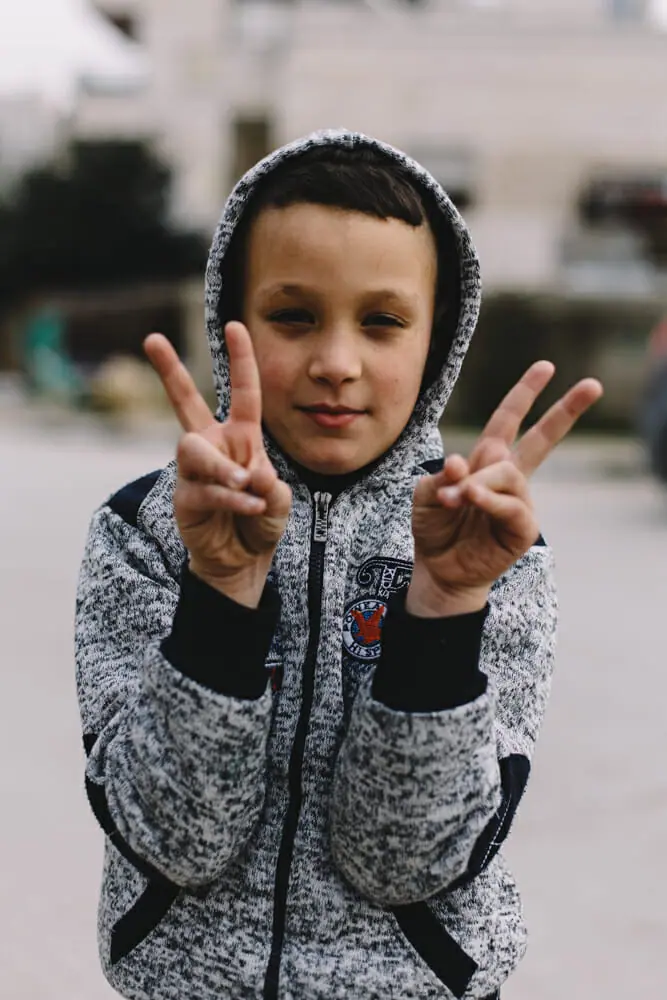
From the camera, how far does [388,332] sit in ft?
4.44

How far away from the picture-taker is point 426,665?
3.80 ft

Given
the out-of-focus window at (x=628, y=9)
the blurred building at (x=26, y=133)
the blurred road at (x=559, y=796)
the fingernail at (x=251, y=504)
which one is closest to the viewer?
the fingernail at (x=251, y=504)

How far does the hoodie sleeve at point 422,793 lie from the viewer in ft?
3.79

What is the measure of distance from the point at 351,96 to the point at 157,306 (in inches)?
184

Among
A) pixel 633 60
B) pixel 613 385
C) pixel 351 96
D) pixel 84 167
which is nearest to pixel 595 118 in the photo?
pixel 633 60

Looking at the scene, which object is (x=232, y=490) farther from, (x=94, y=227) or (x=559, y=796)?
(x=94, y=227)

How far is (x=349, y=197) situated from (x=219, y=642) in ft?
1.56

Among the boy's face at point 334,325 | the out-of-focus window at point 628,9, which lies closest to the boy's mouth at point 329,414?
the boy's face at point 334,325

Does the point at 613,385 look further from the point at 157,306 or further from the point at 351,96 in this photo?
the point at 157,306

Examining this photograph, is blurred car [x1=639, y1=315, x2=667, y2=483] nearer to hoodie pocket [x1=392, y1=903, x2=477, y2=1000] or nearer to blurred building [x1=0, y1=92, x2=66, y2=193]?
hoodie pocket [x1=392, y1=903, x2=477, y2=1000]

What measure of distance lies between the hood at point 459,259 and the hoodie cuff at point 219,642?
384 millimetres

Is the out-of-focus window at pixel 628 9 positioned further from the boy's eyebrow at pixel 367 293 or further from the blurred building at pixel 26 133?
the boy's eyebrow at pixel 367 293

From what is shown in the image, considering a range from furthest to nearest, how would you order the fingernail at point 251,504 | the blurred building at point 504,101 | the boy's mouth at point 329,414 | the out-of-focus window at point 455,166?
the out-of-focus window at point 455,166 → the blurred building at point 504,101 → the boy's mouth at point 329,414 → the fingernail at point 251,504

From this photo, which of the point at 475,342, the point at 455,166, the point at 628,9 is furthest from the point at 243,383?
the point at 628,9
